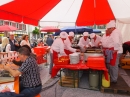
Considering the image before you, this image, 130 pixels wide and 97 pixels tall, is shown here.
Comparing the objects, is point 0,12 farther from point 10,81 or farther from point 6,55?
point 10,81

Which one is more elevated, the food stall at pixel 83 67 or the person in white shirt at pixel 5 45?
the person in white shirt at pixel 5 45

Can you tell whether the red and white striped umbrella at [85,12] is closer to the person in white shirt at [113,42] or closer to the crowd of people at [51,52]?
the crowd of people at [51,52]

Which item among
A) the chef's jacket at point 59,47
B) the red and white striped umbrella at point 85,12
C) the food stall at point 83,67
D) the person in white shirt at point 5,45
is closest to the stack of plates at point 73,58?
the food stall at point 83,67

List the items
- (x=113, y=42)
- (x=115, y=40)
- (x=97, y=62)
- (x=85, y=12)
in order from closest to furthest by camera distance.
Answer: (x=97, y=62) < (x=115, y=40) < (x=113, y=42) < (x=85, y=12)

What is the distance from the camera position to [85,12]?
5.31m

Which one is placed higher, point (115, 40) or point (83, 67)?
point (115, 40)

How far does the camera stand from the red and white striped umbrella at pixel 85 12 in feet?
14.3

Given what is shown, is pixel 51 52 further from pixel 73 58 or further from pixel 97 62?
pixel 97 62

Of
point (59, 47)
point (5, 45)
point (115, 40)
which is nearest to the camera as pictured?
point (115, 40)

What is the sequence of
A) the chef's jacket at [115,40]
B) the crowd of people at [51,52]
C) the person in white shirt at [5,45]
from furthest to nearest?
the person in white shirt at [5,45]
the chef's jacket at [115,40]
the crowd of people at [51,52]

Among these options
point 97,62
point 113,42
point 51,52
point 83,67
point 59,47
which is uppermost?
point 113,42

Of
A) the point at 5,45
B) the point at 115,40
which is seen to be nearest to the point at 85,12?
the point at 115,40

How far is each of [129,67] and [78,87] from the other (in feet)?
10.7

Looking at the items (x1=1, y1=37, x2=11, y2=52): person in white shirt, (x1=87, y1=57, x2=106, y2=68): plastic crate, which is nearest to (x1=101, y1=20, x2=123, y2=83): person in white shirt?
(x1=87, y1=57, x2=106, y2=68): plastic crate
